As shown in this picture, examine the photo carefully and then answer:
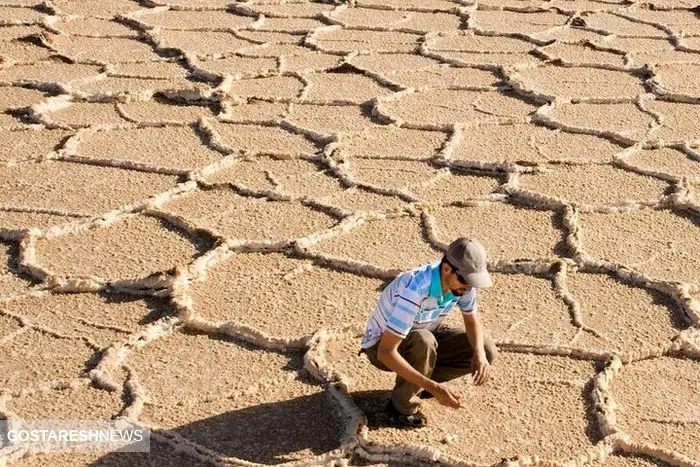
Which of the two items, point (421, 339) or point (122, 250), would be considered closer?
point (421, 339)

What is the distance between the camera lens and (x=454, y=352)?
256 centimetres

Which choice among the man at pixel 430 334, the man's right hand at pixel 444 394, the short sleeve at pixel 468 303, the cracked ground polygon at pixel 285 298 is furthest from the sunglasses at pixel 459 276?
the cracked ground polygon at pixel 285 298

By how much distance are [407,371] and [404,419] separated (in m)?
0.18

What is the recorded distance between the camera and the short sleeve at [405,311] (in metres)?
2.40

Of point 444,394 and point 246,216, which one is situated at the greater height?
point 444,394

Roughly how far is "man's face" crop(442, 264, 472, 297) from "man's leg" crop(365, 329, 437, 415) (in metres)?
0.12

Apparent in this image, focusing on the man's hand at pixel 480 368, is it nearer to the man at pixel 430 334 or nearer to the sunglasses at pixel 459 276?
the man at pixel 430 334

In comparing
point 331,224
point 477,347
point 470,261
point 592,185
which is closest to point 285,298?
point 331,224

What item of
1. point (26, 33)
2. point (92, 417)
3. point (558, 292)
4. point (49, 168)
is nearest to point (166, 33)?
point (26, 33)

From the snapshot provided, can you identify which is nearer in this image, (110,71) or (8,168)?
(8,168)

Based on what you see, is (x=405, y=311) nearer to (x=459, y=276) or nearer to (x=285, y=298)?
(x=459, y=276)

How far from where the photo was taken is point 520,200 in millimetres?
3816

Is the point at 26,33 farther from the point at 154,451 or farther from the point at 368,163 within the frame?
the point at 154,451

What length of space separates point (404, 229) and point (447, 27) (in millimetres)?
2584
